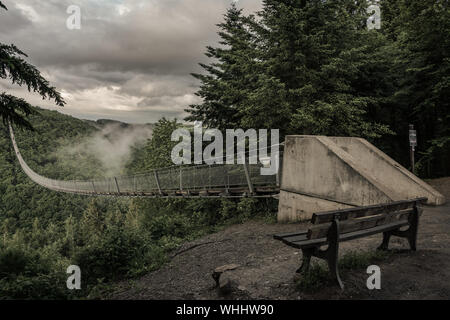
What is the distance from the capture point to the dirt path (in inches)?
125

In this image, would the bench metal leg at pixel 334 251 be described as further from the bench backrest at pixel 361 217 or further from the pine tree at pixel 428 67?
the pine tree at pixel 428 67

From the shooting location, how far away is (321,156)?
652cm

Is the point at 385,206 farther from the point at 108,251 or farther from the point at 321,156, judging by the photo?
the point at 108,251

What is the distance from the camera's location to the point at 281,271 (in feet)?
13.5

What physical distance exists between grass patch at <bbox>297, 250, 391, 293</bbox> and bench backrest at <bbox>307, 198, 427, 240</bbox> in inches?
20.3

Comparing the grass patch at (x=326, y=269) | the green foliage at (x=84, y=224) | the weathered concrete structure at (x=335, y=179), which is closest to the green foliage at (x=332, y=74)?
the weathered concrete structure at (x=335, y=179)

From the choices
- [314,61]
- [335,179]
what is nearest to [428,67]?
[314,61]

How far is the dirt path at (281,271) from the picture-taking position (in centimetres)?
318

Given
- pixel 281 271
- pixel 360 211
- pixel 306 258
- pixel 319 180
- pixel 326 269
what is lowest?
pixel 281 271

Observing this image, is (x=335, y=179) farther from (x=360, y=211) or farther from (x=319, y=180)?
(x=360, y=211)

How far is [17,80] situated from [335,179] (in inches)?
264

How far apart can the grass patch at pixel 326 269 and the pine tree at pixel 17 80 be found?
5468mm

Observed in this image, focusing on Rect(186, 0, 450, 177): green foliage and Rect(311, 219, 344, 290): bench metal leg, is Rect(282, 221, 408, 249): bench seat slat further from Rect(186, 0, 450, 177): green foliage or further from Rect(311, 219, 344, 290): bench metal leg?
Rect(186, 0, 450, 177): green foliage
